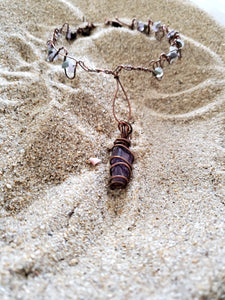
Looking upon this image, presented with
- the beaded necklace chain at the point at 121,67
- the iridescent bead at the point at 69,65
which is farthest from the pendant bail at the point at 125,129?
the iridescent bead at the point at 69,65

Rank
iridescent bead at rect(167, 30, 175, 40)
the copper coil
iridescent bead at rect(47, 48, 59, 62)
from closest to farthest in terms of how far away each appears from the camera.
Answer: the copper coil < iridescent bead at rect(47, 48, 59, 62) < iridescent bead at rect(167, 30, 175, 40)

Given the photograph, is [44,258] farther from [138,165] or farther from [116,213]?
[138,165]

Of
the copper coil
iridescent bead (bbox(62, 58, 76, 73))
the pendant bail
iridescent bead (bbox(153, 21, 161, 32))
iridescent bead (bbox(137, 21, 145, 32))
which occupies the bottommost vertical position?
the copper coil

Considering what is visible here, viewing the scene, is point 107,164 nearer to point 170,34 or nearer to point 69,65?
point 69,65

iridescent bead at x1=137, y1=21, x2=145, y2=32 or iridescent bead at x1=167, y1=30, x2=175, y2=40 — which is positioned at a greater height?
iridescent bead at x1=167, y1=30, x2=175, y2=40

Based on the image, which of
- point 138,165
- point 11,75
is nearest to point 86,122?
point 138,165

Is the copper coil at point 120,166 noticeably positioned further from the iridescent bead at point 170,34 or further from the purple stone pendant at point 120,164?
the iridescent bead at point 170,34

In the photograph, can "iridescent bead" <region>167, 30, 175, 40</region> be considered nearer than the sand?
No

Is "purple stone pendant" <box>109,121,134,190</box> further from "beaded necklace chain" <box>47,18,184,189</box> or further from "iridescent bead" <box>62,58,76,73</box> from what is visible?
"iridescent bead" <box>62,58,76,73</box>

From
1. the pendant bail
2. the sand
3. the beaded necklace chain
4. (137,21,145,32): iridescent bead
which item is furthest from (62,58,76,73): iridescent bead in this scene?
(137,21,145,32): iridescent bead

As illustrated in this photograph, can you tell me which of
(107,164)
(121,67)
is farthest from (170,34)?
(107,164)
